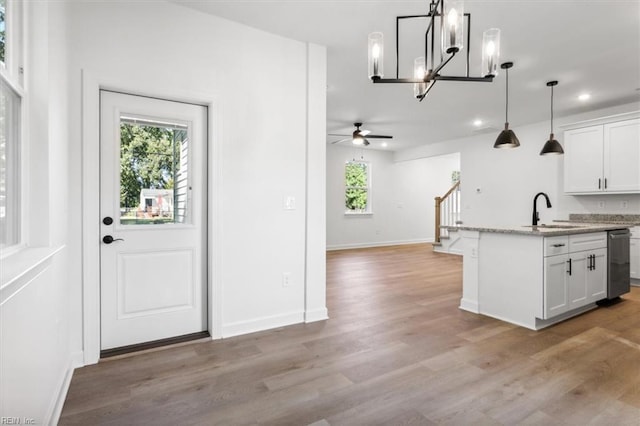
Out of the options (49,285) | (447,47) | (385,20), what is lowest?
(49,285)

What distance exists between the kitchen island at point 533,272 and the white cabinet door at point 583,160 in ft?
5.73

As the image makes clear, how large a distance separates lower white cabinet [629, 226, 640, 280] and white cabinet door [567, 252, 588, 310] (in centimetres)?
223

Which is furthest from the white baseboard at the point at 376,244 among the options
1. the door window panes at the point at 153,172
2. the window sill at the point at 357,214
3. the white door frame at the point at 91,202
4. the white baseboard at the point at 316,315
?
the white door frame at the point at 91,202

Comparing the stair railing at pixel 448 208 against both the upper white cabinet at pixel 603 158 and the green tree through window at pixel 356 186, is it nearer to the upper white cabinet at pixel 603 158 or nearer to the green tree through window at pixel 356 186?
the green tree through window at pixel 356 186

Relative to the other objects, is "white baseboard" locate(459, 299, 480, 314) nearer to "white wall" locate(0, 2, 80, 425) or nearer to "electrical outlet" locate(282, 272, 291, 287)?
"electrical outlet" locate(282, 272, 291, 287)

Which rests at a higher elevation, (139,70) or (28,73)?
(139,70)

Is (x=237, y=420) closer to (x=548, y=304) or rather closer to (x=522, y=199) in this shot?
(x=548, y=304)

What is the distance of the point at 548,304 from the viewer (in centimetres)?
313

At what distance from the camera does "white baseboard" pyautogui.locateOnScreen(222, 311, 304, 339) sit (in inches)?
116

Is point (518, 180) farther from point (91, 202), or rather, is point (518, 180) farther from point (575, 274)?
point (91, 202)

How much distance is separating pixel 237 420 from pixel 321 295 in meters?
1.72

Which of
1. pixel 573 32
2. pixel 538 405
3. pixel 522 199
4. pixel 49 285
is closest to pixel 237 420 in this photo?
pixel 49 285

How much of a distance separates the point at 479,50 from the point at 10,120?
12.9 feet

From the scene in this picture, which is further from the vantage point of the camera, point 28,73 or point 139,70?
point 139,70
